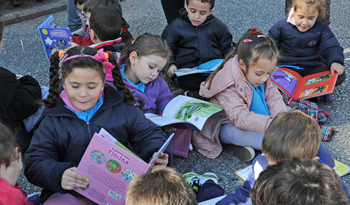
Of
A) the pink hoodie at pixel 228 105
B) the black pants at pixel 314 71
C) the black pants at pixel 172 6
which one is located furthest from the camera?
the black pants at pixel 172 6

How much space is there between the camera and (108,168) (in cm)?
148

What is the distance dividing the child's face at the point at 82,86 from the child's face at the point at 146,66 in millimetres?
591

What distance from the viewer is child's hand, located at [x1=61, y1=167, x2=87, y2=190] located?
1.48 meters

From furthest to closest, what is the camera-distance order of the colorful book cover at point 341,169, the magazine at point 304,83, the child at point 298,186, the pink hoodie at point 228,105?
1. the magazine at point 304,83
2. the pink hoodie at point 228,105
3. the colorful book cover at point 341,169
4. the child at point 298,186

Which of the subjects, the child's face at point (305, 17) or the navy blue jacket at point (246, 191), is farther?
the child's face at point (305, 17)

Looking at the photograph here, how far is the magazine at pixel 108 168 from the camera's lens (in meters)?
1.42

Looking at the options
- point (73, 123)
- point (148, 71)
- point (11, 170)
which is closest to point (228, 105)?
point (148, 71)

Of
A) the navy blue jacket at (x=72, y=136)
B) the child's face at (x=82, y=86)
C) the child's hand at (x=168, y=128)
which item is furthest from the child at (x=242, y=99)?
the child's face at (x=82, y=86)

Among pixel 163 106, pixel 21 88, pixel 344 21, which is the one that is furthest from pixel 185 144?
pixel 344 21

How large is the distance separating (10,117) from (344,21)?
404 centimetres

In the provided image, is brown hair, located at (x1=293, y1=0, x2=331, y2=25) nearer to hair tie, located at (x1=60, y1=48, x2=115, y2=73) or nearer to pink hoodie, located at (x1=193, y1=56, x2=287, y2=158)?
pink hoodie, located at (x1=193, y1=56, x2=287, y2=158)

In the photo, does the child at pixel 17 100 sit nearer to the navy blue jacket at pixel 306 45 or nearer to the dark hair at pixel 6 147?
the dark hair at pixel 6 147

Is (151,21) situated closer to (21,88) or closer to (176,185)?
(21,88)

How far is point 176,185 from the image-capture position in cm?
108
